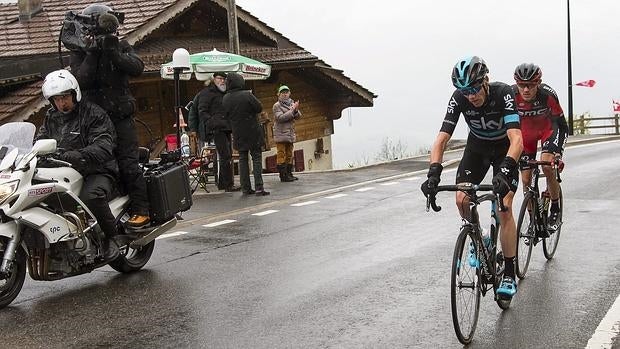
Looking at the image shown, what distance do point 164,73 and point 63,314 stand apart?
1125 centimetres

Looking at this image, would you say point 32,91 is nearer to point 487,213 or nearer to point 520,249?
point 487,213

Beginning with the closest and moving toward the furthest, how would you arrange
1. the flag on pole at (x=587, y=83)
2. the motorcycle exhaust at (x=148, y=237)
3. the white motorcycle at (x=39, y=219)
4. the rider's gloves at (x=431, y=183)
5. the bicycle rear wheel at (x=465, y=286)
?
the bicycle rear wheel at (x=465, y=286) < the rider's gloves at (x=431, y=183) < the white motorcycle at (x=39, y=219) < the motorcycle exhaust at (x=148, y=237) < the flag on pole at (x=587, y=83)

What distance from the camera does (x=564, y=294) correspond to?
7.48 metres

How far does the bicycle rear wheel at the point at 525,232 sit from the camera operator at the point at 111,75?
11.6 ft

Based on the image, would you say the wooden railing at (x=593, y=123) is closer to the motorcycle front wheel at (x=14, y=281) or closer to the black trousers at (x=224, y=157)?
the black trousers at (x=224, y=157)

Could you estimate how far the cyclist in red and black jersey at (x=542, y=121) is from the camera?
29.3ft

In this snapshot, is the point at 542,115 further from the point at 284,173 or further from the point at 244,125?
the point at 284,173

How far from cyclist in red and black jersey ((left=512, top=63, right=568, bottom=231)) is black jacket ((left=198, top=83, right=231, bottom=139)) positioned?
7434 mm

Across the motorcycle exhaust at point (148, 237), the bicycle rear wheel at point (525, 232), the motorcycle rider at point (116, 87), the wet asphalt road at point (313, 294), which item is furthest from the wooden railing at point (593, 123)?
the motorcycle rider at point (116, 87)

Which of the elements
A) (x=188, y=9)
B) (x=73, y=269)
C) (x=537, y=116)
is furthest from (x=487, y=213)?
(x=188, y=9)


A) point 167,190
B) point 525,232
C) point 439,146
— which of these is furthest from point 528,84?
point 167,190

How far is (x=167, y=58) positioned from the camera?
22.4 m

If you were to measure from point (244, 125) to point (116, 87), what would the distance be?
6.93 meters

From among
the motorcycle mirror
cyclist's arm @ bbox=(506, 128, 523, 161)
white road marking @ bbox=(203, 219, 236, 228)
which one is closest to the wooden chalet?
white road marking @ bbox=(203, 219, 236, 228)
